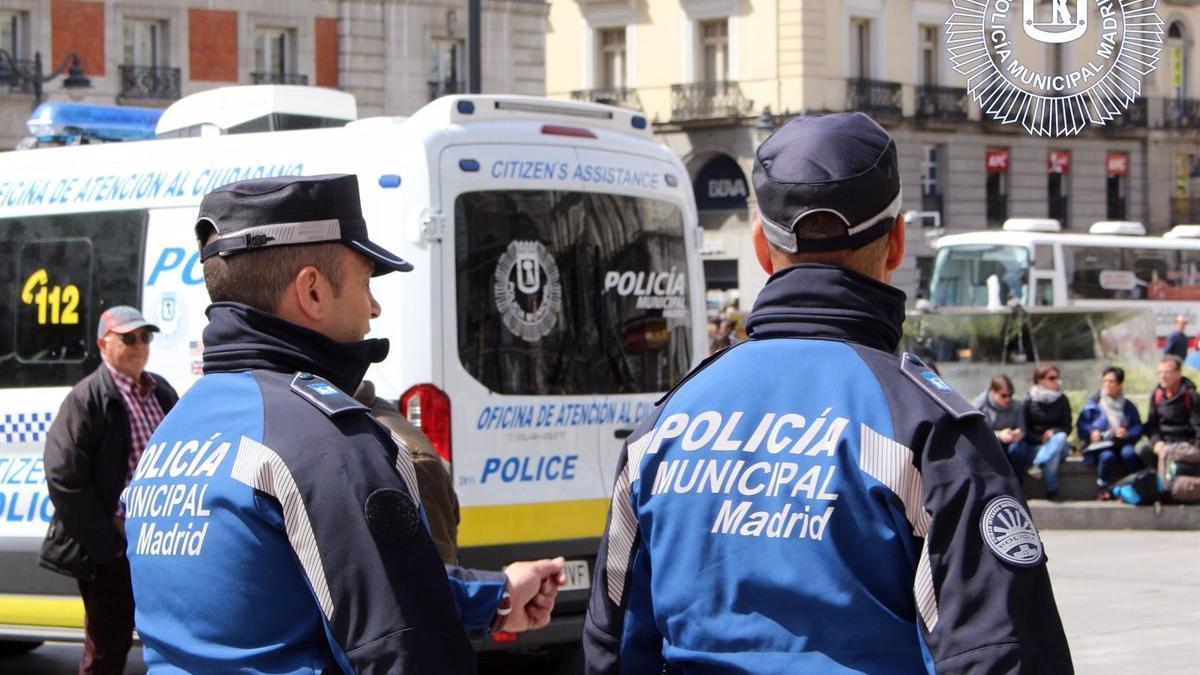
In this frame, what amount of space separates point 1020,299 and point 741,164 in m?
16.2

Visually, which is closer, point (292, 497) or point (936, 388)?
point (936, 388)

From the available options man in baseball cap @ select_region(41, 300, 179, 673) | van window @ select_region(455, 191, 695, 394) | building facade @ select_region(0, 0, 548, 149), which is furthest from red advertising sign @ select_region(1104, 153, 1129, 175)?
man in baseball cap @ select_region(41, 300, 179, 673)

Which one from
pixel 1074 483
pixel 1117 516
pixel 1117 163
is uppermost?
pixel 1117 163

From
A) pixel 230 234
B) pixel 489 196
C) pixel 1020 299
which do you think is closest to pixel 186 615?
pixel 230 234

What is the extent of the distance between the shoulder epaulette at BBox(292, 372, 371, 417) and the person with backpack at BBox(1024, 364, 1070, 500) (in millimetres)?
14244

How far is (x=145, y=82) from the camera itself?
39688 millimetres

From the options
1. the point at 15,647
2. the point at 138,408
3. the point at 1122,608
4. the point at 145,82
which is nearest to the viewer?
the point at 138,408

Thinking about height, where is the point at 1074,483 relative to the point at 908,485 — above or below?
below

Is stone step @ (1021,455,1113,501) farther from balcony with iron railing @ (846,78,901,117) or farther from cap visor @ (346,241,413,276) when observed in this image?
balcony with iron railing @ (846,78,901,117)

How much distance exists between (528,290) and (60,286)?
2.31 m

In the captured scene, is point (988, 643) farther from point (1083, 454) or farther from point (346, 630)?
point (1083, 454)

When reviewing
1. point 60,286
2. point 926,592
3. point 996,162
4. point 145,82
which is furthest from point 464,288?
point 996,162

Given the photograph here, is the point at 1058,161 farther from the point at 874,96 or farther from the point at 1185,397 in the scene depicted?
the point at 1185,397

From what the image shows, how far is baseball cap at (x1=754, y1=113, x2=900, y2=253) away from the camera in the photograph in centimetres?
276
